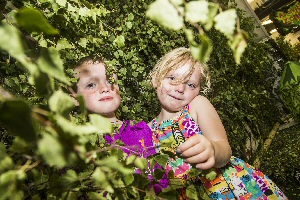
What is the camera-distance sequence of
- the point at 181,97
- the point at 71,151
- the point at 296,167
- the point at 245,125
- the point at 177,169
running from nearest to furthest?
1. the point at 71,151
2. the point at 177,169
3. the point at 181,97
4. the point at 245,125
5. the point at 296,167

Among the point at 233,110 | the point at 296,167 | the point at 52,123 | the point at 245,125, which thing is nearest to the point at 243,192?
the point at 52,123

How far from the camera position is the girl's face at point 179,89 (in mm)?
1786

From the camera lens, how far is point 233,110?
362 cm

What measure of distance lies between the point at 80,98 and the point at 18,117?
111 millimetres

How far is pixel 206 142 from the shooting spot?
3.36ft

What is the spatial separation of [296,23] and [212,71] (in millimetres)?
4386

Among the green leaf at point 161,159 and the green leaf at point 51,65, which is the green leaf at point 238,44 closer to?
the green leaf at point 51,65

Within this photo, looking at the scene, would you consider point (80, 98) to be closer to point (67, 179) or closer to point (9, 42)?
point (9, 42)

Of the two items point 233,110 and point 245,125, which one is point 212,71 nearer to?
point 233,110

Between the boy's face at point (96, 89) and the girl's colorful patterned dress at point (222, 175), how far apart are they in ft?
1.25

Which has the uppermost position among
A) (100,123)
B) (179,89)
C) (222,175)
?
(100,123)

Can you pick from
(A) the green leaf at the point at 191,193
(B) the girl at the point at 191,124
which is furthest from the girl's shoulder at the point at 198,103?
(A) the green leaf at the point at 191,193

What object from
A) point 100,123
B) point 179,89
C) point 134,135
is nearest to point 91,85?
point 134,135

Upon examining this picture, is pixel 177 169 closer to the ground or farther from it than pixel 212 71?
closer to the ground
